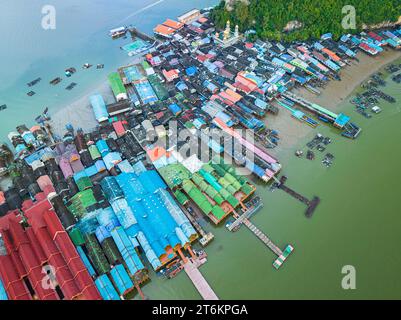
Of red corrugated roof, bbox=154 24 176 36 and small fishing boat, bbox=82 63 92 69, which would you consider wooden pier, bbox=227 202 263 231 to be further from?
red corrugated roof, bbox=154 24 176 36

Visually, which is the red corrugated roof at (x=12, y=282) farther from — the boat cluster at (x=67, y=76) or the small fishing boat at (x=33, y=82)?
the small fishing boat at (x=33, y=82)

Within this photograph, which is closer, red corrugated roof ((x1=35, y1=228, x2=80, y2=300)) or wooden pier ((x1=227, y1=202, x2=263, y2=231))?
red corrugated roof ((x1=35, y1=228, x2=80, y2=300))

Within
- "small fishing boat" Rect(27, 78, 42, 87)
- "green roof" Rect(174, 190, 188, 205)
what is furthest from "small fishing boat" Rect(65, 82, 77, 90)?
"green roof" Rect(174, 190, 188, 205)

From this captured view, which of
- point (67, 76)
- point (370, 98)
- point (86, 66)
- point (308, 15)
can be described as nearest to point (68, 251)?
point (67, 76)

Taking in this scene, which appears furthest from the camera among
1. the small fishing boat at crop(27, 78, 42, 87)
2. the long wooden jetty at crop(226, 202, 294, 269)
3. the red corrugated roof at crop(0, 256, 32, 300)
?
the small fishing boat at crop(27, 78, 42, 87)

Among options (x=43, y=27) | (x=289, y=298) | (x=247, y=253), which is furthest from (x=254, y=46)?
(x=43, y=27)
